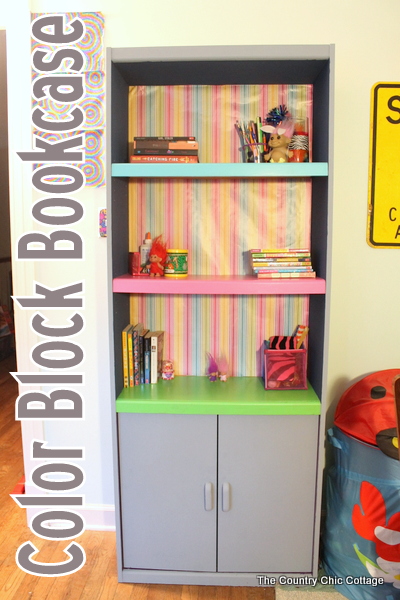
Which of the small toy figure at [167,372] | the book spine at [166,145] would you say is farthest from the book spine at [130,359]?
the book spine at [166,145]

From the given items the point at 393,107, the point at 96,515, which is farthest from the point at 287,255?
the point at 96,515

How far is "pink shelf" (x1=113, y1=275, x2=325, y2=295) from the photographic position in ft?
5.33

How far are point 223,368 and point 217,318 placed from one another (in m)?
0.21

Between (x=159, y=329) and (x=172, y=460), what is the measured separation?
0.55m

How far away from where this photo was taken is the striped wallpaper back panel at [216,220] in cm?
188

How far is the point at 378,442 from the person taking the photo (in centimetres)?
158

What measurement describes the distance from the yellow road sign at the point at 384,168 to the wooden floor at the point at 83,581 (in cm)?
146

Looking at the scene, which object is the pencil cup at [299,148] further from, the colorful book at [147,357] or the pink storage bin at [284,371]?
the colorful book at [147,357]

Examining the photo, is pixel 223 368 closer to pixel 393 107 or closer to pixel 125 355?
pixel 125 355

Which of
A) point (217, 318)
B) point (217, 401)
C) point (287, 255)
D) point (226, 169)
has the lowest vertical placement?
point (217, 401)

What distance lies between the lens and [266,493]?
171 cm

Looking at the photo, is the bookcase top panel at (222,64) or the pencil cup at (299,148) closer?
the bookcase top panel at (222,64)

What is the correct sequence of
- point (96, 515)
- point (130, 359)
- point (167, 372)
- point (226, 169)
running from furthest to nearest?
1. point (96, 515)
2. point (167, 372)
3. point (130, 359)
4. point (226, 169)

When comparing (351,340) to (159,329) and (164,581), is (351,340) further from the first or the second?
(164,581)
